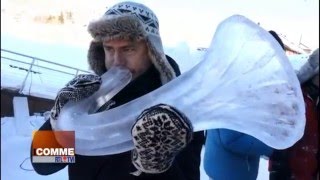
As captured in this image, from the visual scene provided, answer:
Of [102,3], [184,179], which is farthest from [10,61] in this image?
[184,179]

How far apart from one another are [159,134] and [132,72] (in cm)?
17

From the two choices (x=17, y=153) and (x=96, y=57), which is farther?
(x=17, y=153)

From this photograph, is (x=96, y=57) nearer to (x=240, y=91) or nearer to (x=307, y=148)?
(x=240, y=91)

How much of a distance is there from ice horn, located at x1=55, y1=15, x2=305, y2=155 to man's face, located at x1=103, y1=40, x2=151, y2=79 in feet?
0.37

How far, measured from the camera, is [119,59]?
0.52 metres

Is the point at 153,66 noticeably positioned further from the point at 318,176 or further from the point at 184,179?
the point at 318,176

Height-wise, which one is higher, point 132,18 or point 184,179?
point 132,18

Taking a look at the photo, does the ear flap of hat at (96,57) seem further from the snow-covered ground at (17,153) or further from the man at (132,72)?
the snow-covered ground at (17,153)

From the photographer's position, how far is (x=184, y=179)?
0.48 m

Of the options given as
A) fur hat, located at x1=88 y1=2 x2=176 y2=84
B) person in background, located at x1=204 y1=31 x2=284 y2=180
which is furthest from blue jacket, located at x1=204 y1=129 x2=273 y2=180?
fur hat, located at x1=88 y1=2 x2=176 y2=84

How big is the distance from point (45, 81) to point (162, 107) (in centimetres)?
41

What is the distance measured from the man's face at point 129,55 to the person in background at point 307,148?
256 millimetres

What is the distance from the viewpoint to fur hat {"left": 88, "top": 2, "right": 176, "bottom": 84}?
20.7 inches

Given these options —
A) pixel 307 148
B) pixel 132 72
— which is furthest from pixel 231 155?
pixel 132 72
